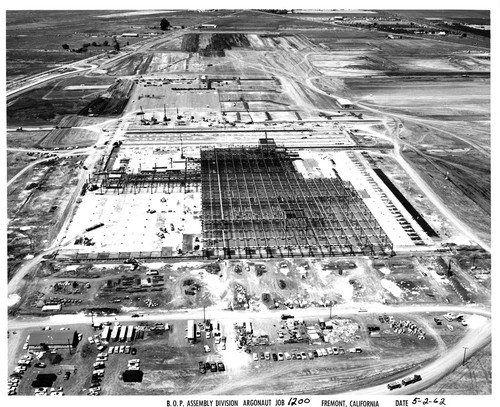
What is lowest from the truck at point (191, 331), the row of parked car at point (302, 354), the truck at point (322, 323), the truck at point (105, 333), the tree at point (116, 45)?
the row of parked car at point (302, 354)

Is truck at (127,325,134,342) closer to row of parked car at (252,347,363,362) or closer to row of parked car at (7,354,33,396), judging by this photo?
row of parked car at (7,354,33,396)

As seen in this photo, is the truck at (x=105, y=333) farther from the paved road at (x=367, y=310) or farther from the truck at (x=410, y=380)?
the truck at (x=410, y=380)

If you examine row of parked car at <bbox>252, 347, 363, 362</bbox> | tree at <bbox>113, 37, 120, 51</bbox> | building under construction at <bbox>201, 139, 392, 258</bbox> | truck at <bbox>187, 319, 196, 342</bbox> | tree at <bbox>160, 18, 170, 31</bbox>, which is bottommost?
row of parked car at <bbox>252, 347, 363, 362</bbox>

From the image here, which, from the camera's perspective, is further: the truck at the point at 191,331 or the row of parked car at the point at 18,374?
the truck at the point at 191,331

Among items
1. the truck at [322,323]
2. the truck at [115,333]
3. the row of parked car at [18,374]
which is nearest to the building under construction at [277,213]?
the truck at [322,323]

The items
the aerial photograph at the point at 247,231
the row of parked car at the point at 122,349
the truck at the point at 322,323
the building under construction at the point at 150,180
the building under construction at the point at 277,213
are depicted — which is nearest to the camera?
the aerial photograph at the point at 247,231

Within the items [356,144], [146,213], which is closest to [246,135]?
[356,144]


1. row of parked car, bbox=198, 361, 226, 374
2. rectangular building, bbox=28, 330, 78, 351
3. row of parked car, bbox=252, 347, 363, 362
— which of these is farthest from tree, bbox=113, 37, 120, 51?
row of parked car, bbox=252, 347, 363, 362
